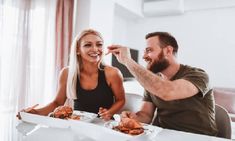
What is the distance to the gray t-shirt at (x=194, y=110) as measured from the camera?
119cm

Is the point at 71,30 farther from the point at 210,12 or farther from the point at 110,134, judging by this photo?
the point at 210,12

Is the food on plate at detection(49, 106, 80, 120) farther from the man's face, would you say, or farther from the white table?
the man's face

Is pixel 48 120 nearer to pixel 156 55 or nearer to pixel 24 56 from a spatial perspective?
pixel 156 55

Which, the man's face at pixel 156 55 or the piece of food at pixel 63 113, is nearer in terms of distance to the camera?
the piece of food at pixel 63 113

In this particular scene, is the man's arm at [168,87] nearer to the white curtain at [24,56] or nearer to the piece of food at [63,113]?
the piece of food at [63,113]

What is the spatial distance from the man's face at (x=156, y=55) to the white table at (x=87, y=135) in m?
0.44

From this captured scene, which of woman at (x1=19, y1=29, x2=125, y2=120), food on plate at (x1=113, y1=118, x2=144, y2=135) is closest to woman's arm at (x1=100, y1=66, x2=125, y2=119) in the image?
woman at (x1=19, y1=29, x2=125, y2=120)

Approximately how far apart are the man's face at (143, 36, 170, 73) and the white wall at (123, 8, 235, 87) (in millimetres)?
3104

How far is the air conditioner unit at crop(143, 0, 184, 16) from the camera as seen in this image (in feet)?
13.2

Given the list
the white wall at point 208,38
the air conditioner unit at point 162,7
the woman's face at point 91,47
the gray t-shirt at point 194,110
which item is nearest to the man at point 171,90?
the gray t-shirt at point 194,110

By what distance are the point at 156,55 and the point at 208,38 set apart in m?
3.19

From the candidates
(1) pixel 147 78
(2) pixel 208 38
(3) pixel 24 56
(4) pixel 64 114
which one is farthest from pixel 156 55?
(2) pixel 208 38

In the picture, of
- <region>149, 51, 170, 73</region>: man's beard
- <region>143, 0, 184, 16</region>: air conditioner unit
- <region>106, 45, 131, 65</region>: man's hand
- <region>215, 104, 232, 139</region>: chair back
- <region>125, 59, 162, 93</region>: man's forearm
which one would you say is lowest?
<region>215, 104, 232, 139</region>: chair back

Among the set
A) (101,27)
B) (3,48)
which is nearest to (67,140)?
(3,48)
